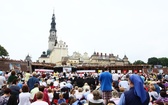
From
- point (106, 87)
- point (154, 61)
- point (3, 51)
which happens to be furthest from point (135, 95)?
point (154, 61)

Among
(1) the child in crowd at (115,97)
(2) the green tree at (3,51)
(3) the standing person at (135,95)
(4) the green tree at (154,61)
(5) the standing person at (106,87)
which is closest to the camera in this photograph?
(3) the standing person at (135,95)

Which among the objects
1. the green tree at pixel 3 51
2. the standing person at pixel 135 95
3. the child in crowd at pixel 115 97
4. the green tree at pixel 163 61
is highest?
the green tree at pixel 3 51

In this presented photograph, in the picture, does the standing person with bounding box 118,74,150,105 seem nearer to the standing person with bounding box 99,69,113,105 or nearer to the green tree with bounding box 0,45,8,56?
the standing person with bounding box 99,69,113,105

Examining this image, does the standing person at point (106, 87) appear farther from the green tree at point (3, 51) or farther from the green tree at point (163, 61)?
the green tree at point (163, 61)

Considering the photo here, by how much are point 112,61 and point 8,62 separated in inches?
4787

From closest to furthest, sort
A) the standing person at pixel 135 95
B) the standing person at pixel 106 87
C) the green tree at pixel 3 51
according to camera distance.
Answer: the standing person at pixel 135 95, the standing person at pixel 106 87, the green tree at pixel 3 51

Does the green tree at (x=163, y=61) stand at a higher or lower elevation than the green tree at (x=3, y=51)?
lower

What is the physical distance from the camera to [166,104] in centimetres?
748

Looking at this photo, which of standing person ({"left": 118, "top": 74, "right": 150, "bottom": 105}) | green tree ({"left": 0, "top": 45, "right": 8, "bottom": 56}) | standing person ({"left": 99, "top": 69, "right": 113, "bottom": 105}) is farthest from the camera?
green tree ({"left": 0, "top": 45, "right": 8, "bottom": 56})

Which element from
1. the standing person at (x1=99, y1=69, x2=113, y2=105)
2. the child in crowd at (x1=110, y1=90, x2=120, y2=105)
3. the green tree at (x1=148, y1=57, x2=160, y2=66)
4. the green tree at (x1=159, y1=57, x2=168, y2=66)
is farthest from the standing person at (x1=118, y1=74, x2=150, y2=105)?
the green tree at (x1=159, y1=57, x2=168, y2=66)

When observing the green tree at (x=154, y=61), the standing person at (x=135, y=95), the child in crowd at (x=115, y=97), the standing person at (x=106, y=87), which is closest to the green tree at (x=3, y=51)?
the green tree at (x=154, y=61)

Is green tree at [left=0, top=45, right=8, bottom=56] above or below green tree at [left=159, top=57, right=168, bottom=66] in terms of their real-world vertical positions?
above

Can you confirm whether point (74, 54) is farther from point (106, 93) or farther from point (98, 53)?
point (106, 93)

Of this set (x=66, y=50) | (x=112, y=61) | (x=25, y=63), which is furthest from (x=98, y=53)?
(x=25, y=63)
